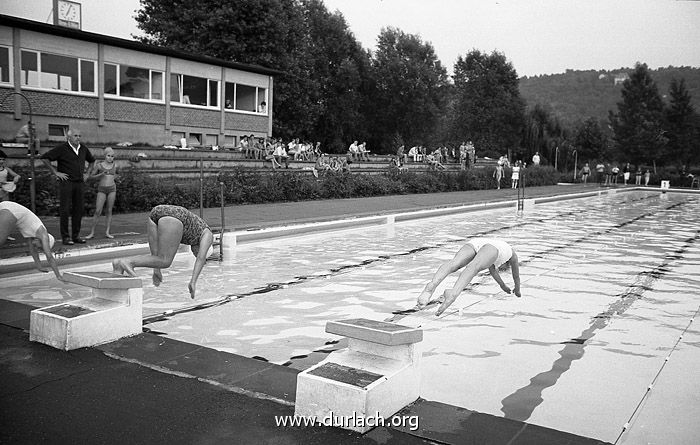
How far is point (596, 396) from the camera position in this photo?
4223 millimetres

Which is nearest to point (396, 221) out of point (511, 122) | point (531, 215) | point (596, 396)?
point (531, 215)

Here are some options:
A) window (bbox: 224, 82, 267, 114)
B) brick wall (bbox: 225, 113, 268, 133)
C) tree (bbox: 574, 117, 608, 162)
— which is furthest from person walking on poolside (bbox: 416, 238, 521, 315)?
tree (bbox: 574, 117, 608, 162)

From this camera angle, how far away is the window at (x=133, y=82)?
75.3 feet

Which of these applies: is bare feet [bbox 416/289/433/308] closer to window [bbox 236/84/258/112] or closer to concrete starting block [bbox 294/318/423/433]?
concrete starting block [bbox 294/318/423/433]

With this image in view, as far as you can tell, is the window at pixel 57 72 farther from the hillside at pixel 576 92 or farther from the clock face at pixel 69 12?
the hillside at pixel 576 92

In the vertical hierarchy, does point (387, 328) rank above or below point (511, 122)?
below

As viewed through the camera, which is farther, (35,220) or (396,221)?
(396,221)

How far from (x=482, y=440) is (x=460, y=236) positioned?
10.2m

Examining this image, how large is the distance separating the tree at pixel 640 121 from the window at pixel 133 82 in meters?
42.3

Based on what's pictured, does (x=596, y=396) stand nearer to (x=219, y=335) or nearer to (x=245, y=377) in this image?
(x=245, y=377)

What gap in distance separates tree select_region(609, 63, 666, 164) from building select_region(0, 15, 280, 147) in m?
36.1

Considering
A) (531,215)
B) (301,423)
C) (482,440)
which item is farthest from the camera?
(531,215)

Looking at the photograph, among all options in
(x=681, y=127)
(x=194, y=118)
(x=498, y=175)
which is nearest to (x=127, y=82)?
(x=194, y=118)

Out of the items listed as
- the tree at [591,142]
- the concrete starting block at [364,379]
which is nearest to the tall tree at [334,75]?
the tree at [591,142]
